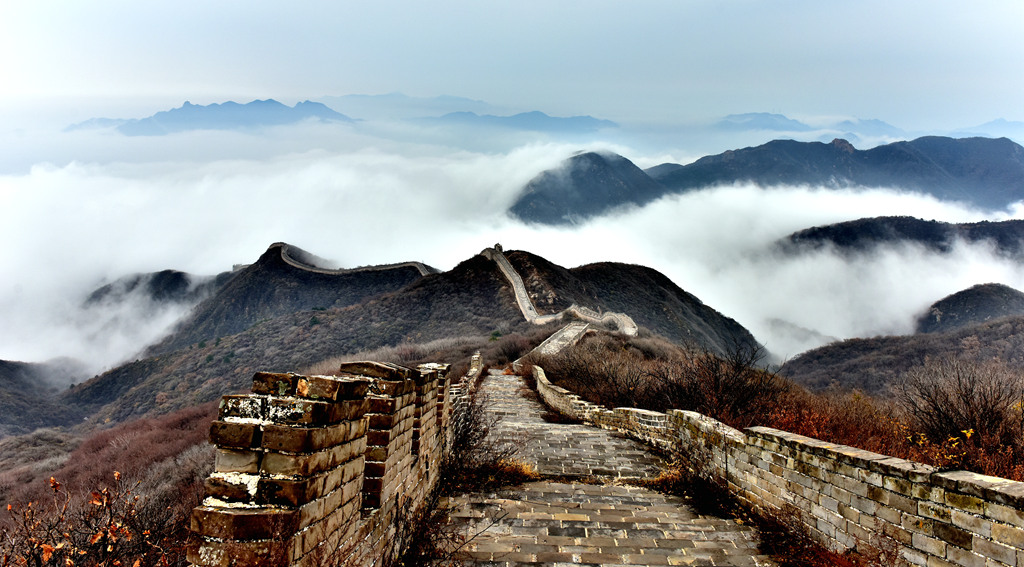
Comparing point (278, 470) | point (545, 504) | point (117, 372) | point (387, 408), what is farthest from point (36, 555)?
point (117, 372)

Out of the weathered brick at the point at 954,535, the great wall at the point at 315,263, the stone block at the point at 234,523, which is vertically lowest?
the weathered brick at the point at 954,535

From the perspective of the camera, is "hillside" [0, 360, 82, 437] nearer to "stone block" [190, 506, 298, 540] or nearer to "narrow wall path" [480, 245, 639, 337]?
"narrow wall path" [480, 245, 639, 337]

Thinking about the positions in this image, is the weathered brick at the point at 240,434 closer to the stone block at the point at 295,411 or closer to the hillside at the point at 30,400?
the stone block at the point at 295,411

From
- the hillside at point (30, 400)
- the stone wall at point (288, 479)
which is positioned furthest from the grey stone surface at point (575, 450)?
the hillside at point (30, 400)

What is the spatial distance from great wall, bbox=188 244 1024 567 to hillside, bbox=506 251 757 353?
49058 millimetres

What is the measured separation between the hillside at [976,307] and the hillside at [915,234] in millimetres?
54557

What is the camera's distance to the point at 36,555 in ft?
14.7

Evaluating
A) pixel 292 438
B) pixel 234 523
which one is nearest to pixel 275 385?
pixel 292 438

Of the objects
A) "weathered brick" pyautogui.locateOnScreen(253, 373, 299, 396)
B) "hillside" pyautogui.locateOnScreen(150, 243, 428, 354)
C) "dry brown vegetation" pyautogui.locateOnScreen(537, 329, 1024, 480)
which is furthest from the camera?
Result: "hillside" pyautogui.locateOnScreen(150, 243, 428, 354)

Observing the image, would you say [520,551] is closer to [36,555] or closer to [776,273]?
[36,555]

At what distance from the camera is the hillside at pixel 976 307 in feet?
226

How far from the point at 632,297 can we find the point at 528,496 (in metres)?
69.8

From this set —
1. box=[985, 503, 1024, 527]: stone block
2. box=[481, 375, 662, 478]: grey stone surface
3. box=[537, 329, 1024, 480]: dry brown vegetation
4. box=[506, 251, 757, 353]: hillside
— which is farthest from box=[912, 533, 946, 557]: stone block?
box=[506, 251, 757, 353]: hillside

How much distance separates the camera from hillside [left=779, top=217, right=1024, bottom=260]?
125375mm
